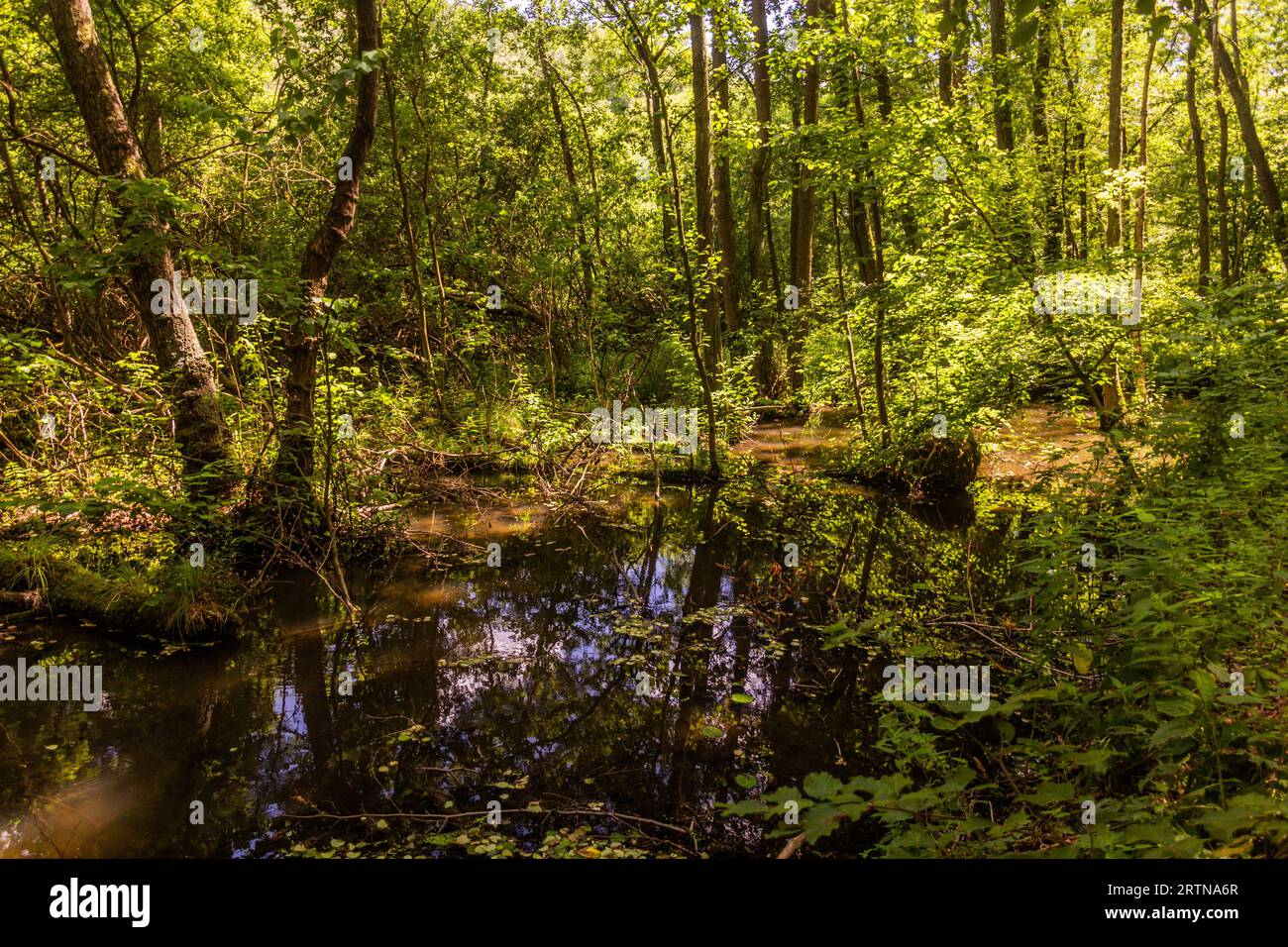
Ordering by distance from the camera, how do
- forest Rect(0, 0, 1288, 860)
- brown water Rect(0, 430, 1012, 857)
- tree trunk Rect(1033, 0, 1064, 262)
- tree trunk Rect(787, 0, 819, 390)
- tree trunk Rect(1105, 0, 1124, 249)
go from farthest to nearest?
tree trunk Rect(787, 0, 819, 390) → tree trunk Rect(1033, 0, 1064, 262) → tree trunk Rect(1105, 0, 1124, 249) → brown water Rect(0, 430, 1012, 857) → forest Rect(0, 0, 1288, 860)

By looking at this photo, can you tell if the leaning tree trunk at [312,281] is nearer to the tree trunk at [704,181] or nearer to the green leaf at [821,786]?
the tree trunk at [704,181]

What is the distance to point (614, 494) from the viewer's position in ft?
36.3

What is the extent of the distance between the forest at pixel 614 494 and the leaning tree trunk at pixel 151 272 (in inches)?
1.6

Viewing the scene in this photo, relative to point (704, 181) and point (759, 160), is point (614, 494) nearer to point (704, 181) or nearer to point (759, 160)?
point (704, 181)

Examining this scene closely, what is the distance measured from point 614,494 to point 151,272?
663cm

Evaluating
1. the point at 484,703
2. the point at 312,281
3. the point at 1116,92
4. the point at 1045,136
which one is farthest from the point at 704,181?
the point at 484,703

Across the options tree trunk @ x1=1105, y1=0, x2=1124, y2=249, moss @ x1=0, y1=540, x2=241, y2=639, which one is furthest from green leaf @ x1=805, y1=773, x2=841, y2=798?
tree trunk @ x1=1105, y1=0, x2=1124, y2=249

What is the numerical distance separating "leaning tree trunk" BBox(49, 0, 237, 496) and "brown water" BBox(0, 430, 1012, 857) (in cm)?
175

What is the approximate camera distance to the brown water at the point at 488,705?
3.80 m

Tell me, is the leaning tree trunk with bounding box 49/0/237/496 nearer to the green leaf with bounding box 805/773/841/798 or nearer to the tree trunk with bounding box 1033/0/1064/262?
the green leaf with bounding box 805/773/841/798

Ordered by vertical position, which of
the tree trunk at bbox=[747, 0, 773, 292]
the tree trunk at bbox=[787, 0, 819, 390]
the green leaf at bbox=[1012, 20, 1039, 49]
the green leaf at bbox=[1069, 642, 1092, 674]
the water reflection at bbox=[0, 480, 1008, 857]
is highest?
the tree trunk at bbox=[747, 0, 773, 292]

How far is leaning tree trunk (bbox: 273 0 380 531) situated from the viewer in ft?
24.3

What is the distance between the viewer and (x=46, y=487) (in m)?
6.70
